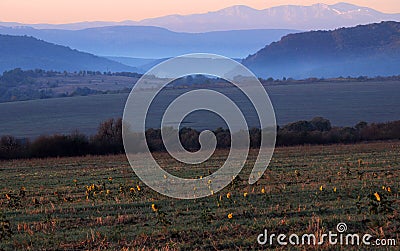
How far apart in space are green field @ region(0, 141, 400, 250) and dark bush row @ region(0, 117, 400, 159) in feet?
93.1

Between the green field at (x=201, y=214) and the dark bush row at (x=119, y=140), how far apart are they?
93.1 feet

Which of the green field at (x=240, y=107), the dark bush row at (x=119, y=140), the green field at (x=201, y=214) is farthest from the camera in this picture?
the green field at (x=240, y=107)

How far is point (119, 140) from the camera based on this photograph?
176 feet

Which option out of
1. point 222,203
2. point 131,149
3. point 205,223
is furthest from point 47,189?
point 131,149

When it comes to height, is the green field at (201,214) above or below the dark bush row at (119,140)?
above

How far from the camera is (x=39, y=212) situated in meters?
15.1

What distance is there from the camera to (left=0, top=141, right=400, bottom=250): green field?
11.0 meters

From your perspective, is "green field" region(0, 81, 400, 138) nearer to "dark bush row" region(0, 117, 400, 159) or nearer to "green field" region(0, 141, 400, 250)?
"dark bush row" region(0, 117, 400, 159)

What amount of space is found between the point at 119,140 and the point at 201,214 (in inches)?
1625

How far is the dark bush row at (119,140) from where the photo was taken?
49250 mm


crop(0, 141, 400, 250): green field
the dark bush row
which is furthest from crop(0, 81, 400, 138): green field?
crop(0, 141, 400, 250): green field

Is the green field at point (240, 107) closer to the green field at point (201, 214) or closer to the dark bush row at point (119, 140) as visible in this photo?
the dark bush row at point (119, 140)

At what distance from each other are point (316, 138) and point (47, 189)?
1457 inches

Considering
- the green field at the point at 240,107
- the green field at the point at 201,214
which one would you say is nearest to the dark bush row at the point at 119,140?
the green field at the point at 240,107
